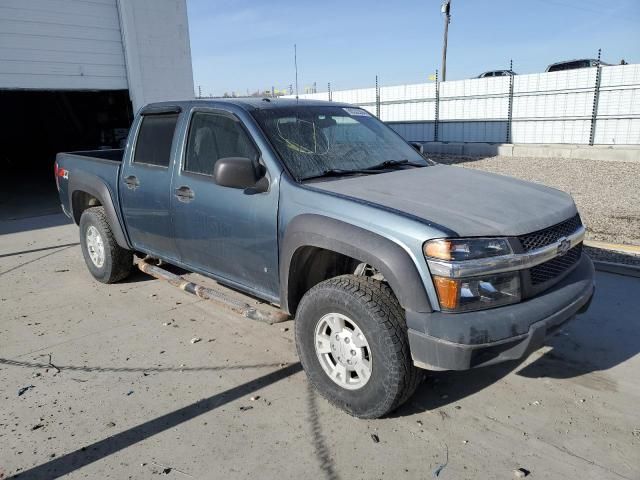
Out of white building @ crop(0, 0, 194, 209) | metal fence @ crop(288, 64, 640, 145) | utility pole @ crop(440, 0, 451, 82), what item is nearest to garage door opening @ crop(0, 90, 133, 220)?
white building @ crop(0, 0, 194, 209)

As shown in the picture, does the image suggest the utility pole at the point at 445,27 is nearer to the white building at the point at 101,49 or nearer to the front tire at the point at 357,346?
the white building at the point at 101,49

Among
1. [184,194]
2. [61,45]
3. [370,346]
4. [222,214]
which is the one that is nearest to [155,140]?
[184,194]

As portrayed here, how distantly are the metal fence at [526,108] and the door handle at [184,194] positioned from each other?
45.7 ft

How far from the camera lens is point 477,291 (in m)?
2.56

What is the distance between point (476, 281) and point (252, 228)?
5.16 feet

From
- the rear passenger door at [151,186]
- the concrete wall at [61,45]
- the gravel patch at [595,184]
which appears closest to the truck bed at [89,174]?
the rear passenger door at [151,186]

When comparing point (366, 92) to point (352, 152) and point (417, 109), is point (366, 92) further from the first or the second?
point (352, 152)

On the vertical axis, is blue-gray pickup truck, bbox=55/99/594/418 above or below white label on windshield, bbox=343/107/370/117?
below

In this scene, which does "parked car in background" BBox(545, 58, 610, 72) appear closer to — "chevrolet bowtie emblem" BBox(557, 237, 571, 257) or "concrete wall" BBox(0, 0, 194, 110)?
"concrete wall" BBox(0, 0, 194, 110)

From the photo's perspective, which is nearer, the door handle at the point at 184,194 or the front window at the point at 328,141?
the front window at the point at 328,141

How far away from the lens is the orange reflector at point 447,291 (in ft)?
8.24

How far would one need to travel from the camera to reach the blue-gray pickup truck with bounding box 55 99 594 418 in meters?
2.56

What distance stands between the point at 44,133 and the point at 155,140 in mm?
20480

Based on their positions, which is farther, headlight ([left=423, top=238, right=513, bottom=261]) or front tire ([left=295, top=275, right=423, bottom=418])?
front tire ([left=295, top=275, right=423, bottom=418])
